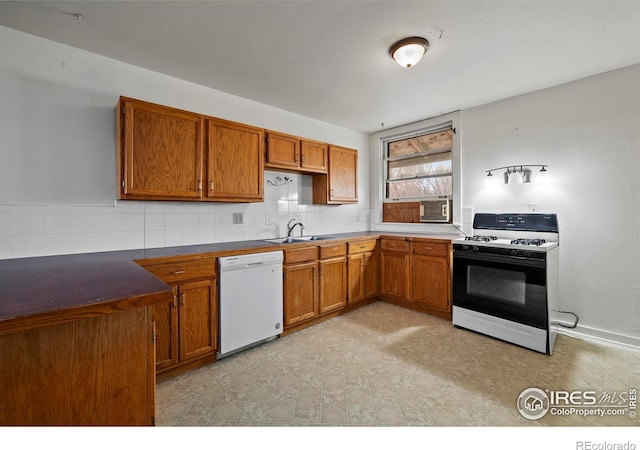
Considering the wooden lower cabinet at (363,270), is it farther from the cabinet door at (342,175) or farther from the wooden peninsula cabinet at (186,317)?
the wooden peninsula cabinet at (186,317)

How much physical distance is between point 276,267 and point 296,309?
53cm

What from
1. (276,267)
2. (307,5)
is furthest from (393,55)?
(276,267)

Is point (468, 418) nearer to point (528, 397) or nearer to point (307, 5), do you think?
point (528, 397)

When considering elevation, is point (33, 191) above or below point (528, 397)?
above

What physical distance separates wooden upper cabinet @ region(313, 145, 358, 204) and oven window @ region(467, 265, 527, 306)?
1.71 m

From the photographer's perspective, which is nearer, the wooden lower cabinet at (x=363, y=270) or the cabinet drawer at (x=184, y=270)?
the cabinet drawer at (x=184, y=270)

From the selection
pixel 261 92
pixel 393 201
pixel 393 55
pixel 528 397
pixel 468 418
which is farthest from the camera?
pixel 393 201

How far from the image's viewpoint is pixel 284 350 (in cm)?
256

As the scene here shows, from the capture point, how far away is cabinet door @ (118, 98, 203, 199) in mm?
2156

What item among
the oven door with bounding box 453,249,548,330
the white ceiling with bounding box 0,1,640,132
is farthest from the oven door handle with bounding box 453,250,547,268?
the white ceiling with bounding box 0,1,640,132

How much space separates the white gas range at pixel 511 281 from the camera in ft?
8.07

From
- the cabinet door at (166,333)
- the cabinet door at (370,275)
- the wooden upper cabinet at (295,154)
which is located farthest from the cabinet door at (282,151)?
the cabinet door at (166,333)

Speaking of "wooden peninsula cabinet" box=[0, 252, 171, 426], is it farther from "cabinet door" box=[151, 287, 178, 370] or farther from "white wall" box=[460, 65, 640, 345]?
"white wall" box=[460, 65, 640, 345]

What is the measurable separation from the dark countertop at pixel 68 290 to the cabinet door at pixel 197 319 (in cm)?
56
